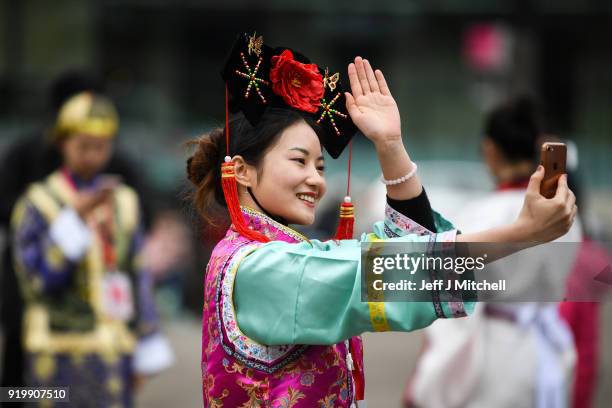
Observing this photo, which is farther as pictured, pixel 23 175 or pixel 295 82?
pixel 23 175

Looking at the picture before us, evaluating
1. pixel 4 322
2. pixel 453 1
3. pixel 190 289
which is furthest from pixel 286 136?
pixel 453 1

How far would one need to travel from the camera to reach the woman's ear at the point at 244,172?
9.20ft

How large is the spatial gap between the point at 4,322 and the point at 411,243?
346cm

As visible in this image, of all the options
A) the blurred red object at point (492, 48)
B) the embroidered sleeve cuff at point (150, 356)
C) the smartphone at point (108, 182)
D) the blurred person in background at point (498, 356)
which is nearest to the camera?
the blurred person in background at point (498, 356)

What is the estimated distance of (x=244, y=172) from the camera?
2.81m

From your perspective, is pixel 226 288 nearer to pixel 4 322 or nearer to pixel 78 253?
pixel 78 253

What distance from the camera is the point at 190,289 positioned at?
437 inches

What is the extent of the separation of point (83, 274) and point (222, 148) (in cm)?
225

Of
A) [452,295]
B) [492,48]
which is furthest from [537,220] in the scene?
[492,48]

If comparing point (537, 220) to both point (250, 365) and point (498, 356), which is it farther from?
point (498, 356)

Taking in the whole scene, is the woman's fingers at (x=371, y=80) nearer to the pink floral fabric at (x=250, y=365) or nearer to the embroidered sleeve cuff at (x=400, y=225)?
the embroidered sleeve cuff at (x=400, y=225)

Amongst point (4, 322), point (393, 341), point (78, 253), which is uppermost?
point (78, 253)

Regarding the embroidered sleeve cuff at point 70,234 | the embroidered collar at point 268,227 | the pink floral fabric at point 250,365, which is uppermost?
the embroidered collar at point 268,227

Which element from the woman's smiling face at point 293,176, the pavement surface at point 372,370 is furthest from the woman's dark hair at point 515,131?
the pavement surface at point 372,370
